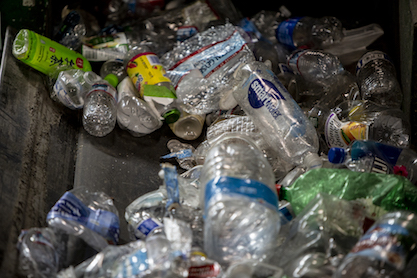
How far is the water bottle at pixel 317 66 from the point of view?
2.31 meters

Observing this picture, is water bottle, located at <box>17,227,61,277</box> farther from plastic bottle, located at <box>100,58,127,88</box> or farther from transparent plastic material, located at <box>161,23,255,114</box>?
plastic bottle, located at <box>100,58,127,88</box>

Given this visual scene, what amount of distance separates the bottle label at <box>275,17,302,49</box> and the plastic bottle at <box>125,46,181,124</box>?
79 cm

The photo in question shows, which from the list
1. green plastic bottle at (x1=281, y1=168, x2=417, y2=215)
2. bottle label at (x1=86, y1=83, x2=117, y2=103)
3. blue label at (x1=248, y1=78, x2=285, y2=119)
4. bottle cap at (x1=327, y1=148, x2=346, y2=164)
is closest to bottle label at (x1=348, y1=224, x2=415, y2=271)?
green plastic bottle at (x1=281, y1=168, x2=417, y2=215)

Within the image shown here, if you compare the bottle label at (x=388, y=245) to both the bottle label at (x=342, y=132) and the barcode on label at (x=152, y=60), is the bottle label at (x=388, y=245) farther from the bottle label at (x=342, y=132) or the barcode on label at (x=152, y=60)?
the barcode on label at (x=152, y=60)

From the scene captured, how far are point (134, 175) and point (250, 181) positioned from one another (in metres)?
0.77

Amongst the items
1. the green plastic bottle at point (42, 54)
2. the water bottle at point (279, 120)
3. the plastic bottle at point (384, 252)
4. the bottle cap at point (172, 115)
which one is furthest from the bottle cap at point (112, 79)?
the plastic bottle at point (384, 252)

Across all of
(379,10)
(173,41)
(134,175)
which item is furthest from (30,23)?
(379,10)

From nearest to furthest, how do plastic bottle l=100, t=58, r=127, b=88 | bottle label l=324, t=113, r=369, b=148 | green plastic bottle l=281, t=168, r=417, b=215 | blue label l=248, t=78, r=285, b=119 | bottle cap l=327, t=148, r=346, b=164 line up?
green plastic bottle l=281, t=168, r=417, b=215 → bottle cap l=327, t=148, r=346, b=164 → bottle label l=324, t=113, r=369, b=148 → blue label l=248, t=78, r=285, b=119 → plastic bottle l=100, t=58, r=127, b=88

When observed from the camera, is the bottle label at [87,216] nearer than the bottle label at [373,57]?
Yes

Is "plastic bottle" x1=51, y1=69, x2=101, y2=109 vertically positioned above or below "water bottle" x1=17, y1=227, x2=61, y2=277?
above

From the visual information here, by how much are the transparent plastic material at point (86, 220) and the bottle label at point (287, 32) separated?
1.55m

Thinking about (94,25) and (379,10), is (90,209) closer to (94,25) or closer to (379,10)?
(94,25)

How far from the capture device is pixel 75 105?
2145 mm

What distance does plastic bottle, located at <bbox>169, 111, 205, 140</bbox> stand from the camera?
84.9 inches
